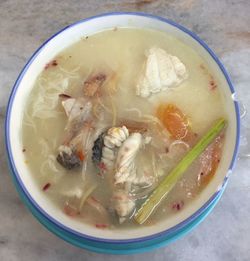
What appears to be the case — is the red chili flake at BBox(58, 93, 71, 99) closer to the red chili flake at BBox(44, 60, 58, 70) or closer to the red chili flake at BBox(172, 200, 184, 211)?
the red chili flake at BBox(44, 60, 58, 70)

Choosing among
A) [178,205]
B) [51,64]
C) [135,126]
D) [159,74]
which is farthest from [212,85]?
[51,64]

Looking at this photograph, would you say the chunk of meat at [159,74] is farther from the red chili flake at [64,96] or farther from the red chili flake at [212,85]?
the red chili flake at [64,96]

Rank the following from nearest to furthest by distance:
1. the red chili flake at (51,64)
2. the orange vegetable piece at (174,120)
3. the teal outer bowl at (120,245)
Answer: the teal outer bowl at (120,245) → the orange vegetable piece at (174,120) → the red chili flake at (51,64)

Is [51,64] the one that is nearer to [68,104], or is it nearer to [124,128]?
[68,104]

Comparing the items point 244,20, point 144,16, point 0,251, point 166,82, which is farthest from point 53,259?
point 244,20

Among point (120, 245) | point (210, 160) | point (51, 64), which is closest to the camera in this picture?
point (120, 245)

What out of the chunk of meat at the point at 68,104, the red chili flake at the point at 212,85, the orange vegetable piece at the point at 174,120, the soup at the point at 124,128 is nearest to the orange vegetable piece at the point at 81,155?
the soup at the point at 124,128
